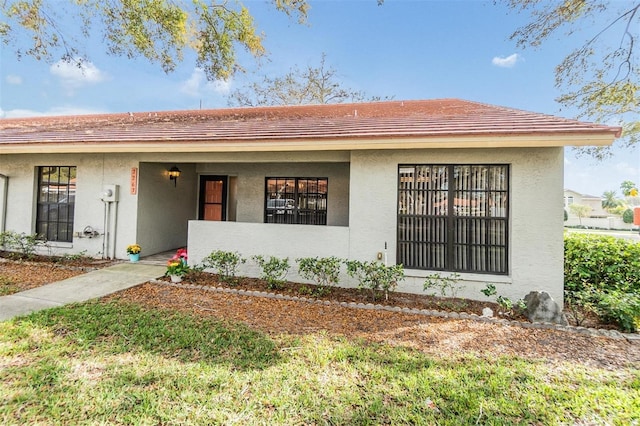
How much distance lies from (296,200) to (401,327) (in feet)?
18.9

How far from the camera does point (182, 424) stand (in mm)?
2330

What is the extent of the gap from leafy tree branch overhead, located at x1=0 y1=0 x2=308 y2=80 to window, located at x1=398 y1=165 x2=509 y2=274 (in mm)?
5207

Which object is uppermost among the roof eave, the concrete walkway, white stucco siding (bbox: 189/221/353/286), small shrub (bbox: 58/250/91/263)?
the roof eave

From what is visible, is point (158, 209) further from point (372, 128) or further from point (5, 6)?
point (372, 128)

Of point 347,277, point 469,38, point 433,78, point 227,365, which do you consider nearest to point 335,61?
point 433,78

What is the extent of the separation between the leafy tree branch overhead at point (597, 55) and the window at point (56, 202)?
44.0ft

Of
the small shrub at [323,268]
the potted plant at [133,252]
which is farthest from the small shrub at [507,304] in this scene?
the potted plant at [133,252]

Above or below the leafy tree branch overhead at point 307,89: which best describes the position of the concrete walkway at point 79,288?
below

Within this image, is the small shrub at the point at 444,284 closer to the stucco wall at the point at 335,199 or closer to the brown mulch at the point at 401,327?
the stucco wall at the point at 335,199

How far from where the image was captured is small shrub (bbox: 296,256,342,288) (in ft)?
19.4

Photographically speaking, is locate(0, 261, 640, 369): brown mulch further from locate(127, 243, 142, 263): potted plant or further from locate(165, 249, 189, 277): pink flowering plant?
locate(127, 243, 142, 263): potted plant

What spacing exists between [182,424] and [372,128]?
5.66m

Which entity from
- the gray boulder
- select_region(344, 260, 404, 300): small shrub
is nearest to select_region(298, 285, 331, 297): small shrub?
select_region(344, 260, 404, 300): small shrub

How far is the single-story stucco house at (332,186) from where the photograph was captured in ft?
17.8
